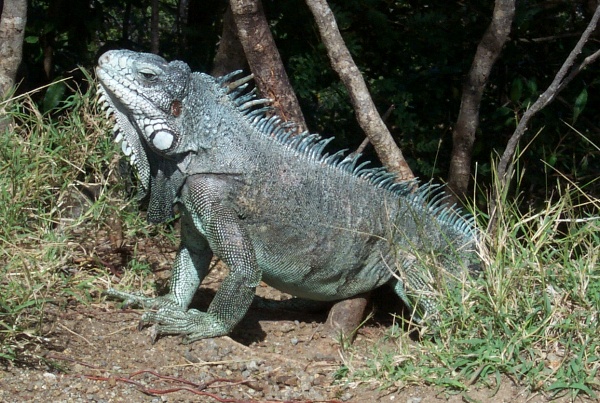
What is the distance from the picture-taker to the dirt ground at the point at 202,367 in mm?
4098

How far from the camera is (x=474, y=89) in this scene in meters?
6.07

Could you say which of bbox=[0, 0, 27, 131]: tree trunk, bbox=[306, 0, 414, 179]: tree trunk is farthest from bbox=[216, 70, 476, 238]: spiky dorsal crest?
bbox=[0, 0, 27, 131]: tree trunk

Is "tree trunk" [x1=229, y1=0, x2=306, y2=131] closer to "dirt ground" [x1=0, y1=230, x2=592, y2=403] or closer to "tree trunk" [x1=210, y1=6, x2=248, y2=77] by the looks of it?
"tree trunk" [x1=210, y1=6, x2=248, y2=77]

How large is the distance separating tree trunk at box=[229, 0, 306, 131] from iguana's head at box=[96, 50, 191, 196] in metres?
0.94

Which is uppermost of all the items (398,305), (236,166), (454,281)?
(236,166)

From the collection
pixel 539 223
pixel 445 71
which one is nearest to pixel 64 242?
pixel 539 223

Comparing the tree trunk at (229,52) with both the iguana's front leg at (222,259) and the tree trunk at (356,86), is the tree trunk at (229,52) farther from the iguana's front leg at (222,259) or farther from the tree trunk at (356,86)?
the iguana's front leg at (222,259)

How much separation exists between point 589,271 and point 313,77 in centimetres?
320

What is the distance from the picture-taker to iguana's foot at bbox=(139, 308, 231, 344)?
4949mm

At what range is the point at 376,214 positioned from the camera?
5297 mm

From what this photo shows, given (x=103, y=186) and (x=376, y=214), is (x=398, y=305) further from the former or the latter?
(x=103, y=186)

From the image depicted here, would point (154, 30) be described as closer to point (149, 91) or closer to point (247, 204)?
point (149, 91)

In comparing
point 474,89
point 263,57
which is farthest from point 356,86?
point 474,89

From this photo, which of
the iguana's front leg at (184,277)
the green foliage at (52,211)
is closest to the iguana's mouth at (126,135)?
the iguana's front leg at (184,277)
